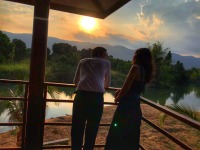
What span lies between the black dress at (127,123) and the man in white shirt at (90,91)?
28 centimetres

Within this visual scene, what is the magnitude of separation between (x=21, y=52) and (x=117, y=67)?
72.9 ft

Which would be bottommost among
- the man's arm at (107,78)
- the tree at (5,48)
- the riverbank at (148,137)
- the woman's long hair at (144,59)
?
the riverbank at (148,137)

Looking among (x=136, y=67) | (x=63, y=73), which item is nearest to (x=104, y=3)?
(x=136, y=67)

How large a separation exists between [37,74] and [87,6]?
155cm

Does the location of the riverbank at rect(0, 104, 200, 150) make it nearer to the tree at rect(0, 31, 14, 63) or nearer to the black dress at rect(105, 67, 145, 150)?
the black dress at rect(105, 67, 145, 150)

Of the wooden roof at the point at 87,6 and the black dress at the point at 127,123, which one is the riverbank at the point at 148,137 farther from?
the black dress at the point at 127,123

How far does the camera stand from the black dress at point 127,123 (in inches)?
Result: 115


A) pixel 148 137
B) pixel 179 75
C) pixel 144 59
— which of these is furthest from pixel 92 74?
pixel 179 75

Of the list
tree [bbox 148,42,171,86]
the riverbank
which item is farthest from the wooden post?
tree [bbox 148,42,171,86]

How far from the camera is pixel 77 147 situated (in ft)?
10.8

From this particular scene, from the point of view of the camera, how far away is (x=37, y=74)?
3168 mm

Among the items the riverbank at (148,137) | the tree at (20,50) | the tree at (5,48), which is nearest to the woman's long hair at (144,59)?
the riverbank at (148,137)

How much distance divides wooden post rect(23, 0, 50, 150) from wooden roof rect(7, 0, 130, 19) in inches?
33.2

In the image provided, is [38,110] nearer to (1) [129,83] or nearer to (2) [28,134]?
(2) [28,134]
